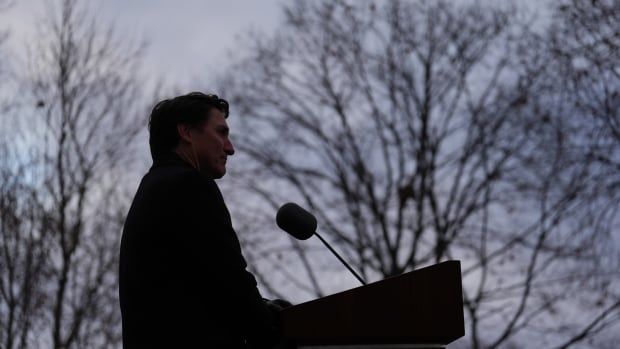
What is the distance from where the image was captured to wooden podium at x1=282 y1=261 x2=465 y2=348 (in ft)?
8.59

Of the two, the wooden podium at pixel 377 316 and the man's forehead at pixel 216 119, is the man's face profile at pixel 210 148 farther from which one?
the wooden podium at pixel 377 316

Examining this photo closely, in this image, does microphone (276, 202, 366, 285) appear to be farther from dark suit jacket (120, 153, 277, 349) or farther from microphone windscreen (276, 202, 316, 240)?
dark suit jacket (120, 153, 277, 349)

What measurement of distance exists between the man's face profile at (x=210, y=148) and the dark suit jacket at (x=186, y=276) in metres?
0.22

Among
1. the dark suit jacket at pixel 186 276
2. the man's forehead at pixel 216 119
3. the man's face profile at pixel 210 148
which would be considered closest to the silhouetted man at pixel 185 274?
the dark suit jacket at pixel 186 276

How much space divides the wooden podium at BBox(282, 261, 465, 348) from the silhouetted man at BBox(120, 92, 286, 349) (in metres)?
0.16

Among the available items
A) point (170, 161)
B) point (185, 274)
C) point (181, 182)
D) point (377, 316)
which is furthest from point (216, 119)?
point (377, 316)

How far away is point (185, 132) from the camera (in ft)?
10.5

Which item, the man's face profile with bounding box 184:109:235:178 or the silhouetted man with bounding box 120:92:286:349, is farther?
the man's face profile with bounding box 184:109:235:178

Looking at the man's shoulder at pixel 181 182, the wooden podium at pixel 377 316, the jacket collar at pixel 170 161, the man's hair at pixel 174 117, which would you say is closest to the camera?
the wooden podium at pixel 377 316

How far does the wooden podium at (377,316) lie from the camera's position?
2.62m

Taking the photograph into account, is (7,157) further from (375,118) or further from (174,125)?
(174,125)

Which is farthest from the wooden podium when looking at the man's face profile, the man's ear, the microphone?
the man's ear

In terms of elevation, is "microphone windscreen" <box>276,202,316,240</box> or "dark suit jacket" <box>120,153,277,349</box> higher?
"microphone windscreen" <box>276,202,316,240</box>

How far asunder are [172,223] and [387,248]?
1404cm
